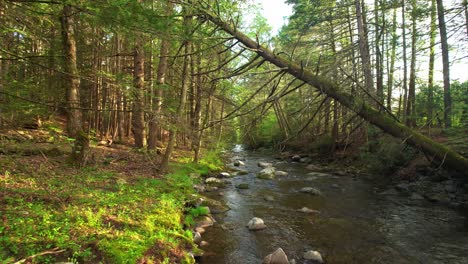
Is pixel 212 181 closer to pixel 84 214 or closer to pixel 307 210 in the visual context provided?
pixel 307 210

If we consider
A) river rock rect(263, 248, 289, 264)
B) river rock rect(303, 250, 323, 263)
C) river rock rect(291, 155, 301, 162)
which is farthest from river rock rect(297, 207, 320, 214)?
river rock rect(291, 155, 301, 162)

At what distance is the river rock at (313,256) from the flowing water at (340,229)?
0.15m

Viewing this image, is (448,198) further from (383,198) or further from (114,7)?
(114,7)

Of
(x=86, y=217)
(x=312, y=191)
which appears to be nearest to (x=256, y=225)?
(x=86, y=217)

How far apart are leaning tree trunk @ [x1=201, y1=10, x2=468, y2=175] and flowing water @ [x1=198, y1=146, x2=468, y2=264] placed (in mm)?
1854

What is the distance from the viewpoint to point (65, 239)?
12.8 ft

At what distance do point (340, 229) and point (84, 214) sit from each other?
5.77 metres

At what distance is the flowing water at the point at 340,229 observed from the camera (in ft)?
18.5

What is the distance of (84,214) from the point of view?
4785mm

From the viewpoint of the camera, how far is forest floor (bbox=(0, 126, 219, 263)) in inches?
145

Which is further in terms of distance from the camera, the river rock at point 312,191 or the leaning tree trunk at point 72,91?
the river rock at point 312,191

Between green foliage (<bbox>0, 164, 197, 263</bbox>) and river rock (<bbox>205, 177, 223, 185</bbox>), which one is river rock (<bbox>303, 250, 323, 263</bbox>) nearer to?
green foliage (<bbox>0, 164, 197, 263</bbox>)

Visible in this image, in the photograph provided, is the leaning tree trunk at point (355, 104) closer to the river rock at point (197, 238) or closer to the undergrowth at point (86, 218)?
the undergrowth at point (86, 218)

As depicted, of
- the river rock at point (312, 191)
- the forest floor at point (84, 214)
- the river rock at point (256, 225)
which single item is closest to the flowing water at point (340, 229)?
the river rock at point (256, 225)
